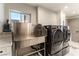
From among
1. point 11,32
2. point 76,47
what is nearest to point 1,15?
point 11,32

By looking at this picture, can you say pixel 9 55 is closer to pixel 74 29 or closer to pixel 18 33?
pixel 18 33

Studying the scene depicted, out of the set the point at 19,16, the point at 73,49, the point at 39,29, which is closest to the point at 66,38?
the point at 73,49

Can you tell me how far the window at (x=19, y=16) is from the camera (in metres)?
1.27

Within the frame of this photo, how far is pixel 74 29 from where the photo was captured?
1.45 metres

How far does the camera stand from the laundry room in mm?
1238

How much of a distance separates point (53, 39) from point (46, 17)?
35 cm

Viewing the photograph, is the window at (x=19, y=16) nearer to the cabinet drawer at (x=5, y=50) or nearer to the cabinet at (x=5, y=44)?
the cabinet at (x=5, y=44)

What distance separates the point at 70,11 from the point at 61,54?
666 millimetres

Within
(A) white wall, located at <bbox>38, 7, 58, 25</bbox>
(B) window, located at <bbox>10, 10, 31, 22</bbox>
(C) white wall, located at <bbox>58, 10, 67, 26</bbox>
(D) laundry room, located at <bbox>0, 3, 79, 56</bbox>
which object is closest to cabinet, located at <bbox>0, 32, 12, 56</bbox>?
(D) laundry room, located at <bbox>0, 3, 79, 56</bbox>

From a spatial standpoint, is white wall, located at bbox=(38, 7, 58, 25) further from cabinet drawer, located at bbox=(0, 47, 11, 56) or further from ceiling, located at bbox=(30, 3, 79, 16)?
cabinet drawer, located at bbox=(0, 47, 11, 56)

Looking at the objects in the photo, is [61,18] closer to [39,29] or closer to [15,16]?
[39,29]

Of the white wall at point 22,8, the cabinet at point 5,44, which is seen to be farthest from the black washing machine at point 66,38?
the cabinet at point 5,44

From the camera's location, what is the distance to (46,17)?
1429mm

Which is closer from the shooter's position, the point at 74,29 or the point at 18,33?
the point at 18,33
